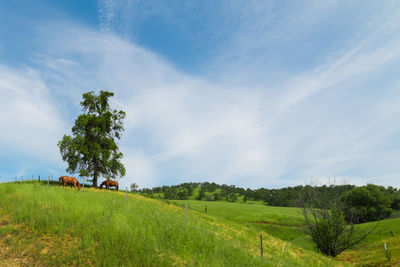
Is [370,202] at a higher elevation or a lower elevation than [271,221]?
higher

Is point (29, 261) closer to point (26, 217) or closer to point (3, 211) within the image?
point (26, 217)

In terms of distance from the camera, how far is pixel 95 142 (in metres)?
38.3

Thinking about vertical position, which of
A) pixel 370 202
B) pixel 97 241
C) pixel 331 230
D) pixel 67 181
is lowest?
pixel 370 202

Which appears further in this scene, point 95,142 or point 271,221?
point 271,221

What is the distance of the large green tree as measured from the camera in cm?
3703

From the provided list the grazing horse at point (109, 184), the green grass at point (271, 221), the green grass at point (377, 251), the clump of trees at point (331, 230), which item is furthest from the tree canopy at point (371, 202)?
the grazing horse at point (109, 184)

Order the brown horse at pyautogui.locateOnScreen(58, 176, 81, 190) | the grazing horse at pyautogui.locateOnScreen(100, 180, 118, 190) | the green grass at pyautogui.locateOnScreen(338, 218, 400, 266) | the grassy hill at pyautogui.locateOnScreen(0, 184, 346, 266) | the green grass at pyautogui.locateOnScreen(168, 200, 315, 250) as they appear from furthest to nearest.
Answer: the green grass at pyautogui.locateOnScreen(168, 200, 315, 250)
the grazing horse at pyautogui.locateOnScreen(100, 180, 118, 190)
the brown horse at pyautogui.locateOnScreen(58, 176, 81, 190)
the green grass at pyautogui.locateOnScreen(338, 218, 400, 266)
the grassy hill at pyautogui.locateOnScreen(0, 184, 346, 266)

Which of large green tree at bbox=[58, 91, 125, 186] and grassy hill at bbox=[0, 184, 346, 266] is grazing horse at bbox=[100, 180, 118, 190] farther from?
grassy hill at bbox=[0, 184, 346, 266]

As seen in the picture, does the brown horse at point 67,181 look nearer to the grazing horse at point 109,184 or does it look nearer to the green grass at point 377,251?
the grazing horse at point 109,184

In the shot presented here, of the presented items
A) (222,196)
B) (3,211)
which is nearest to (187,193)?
(222,196)

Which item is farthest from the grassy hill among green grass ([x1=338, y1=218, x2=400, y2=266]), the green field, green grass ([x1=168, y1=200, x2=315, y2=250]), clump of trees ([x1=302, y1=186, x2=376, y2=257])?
green grass ([x1=168, y1=200, x2=315, y2=250])

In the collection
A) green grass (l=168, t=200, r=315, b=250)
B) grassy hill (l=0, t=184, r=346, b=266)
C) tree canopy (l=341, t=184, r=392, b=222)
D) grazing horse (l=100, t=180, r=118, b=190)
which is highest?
grazing horse (l=100, t=180, r=118, b=190)

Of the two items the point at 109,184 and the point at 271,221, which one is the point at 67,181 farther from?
the point at 271,221

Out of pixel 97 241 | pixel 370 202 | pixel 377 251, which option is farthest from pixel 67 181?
pixel 370 202
